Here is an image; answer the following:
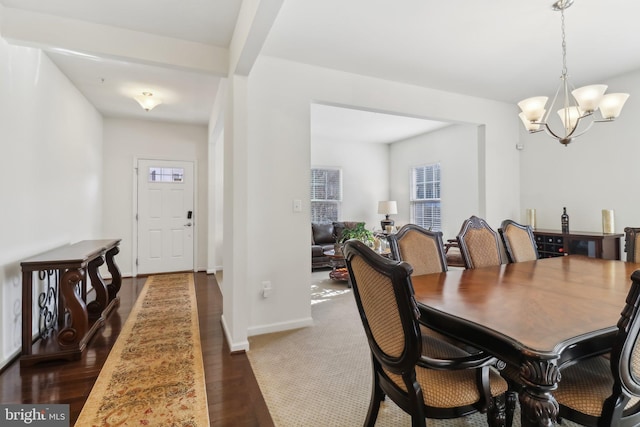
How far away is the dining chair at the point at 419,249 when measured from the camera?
208 cm

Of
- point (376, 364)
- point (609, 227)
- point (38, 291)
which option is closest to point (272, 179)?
point (376, 364)

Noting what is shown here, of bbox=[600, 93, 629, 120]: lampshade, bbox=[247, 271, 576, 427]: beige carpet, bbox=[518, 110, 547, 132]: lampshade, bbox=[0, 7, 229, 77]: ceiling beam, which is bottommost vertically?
bbox=[247, 271, 576, 427]: beige carpet

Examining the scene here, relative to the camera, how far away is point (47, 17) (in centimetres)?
228

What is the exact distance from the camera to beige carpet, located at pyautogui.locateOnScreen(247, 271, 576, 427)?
1.67 metres

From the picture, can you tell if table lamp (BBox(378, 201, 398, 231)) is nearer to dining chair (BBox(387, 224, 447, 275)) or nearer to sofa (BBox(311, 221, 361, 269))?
sofa (BBox(311, 221, 361, 269))

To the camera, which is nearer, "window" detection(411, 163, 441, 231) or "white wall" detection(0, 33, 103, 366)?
"white wall" detection(0, 33, 103, 366)

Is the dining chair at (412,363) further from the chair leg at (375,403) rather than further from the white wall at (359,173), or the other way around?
the white wall at (359,173)

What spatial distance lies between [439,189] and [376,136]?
5.70 ft

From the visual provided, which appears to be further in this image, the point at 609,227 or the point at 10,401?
the point at 609,227

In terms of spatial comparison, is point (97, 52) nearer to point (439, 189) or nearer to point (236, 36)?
point (236, 36)

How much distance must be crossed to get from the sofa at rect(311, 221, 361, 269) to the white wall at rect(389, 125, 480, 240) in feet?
5.22

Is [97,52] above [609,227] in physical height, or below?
above

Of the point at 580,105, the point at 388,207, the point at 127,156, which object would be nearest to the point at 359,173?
the point at 388,207

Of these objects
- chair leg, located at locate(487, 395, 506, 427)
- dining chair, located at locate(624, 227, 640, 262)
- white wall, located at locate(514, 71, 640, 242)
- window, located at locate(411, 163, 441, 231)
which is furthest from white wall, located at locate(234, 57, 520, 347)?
window, located at locate(411, 163, 441, 231)
